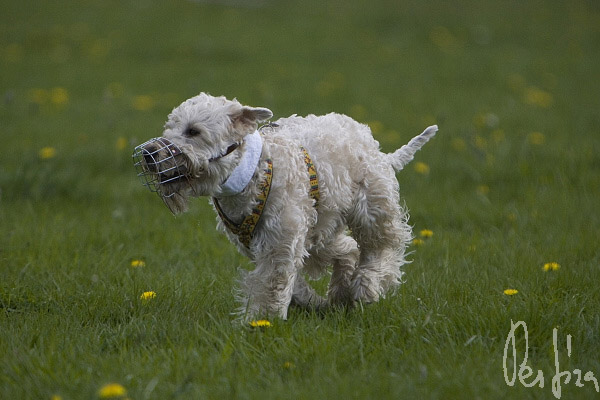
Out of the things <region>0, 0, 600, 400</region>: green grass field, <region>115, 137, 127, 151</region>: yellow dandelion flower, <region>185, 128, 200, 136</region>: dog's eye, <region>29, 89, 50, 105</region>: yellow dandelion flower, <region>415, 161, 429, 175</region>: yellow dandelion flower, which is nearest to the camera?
<region>0, 0, 600, 400</region>: green grass field

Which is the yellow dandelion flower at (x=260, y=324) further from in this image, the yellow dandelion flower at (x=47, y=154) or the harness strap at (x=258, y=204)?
the yellow dandelion flower at (x=47, y=154)

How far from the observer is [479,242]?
629 centimetres

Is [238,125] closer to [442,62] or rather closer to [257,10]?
[442,62]

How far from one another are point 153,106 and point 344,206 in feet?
23.2

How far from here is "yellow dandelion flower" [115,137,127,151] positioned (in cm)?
895

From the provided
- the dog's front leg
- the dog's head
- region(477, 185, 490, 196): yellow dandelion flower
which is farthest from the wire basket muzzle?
region(477, 185, 490, 196): yellow dandelion flower

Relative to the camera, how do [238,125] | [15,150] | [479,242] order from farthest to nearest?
[15,150]
[479,242]
[238,125]

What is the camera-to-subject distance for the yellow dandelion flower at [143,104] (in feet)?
36.6

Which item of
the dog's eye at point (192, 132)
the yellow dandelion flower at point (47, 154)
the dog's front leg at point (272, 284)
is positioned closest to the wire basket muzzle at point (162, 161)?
the dog's eye at point (192, 132)

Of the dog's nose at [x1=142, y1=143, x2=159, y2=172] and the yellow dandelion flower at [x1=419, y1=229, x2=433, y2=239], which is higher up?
the dog's nose at [x1=142, y1=143, x2=159, y2=172]

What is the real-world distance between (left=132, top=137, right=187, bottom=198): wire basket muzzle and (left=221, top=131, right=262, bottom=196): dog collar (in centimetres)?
27

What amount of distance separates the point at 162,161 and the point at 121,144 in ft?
16.5

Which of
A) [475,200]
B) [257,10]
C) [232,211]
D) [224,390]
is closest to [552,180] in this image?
[475,200]

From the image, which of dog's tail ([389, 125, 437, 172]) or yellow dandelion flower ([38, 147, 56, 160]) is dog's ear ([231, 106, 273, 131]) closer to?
dog's tail ([389, 125, 437, 172])
